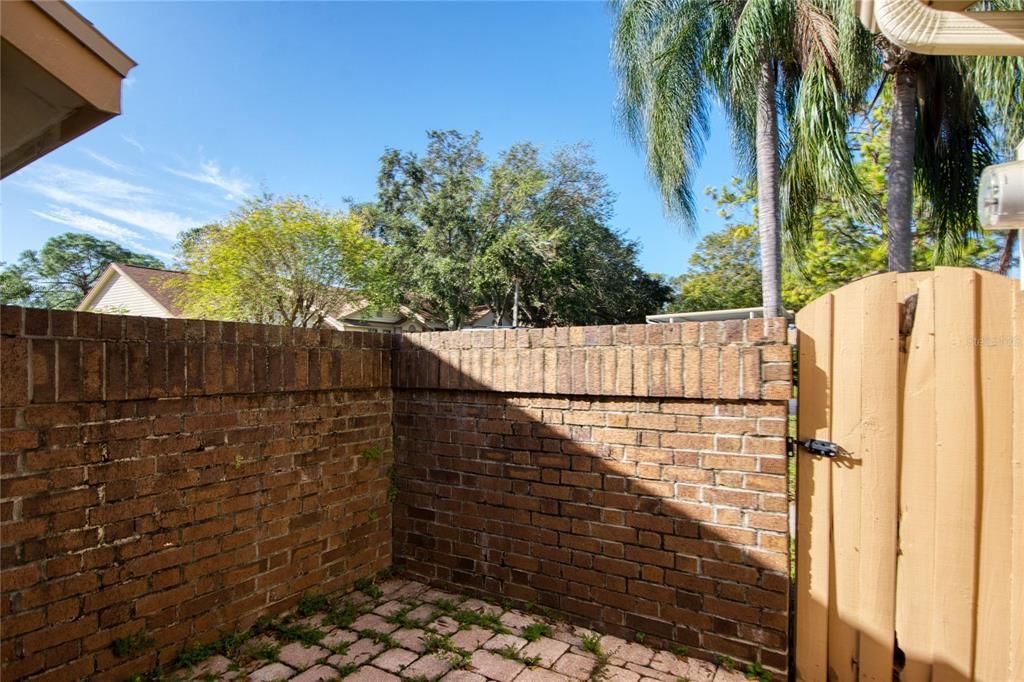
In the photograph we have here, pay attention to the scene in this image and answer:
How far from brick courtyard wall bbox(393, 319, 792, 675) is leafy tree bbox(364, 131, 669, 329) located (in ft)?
55.8

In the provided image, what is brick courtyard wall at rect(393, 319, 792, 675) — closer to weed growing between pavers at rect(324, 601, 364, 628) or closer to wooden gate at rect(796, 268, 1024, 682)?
wooden gate at rect(796, 268, 1024, 682)

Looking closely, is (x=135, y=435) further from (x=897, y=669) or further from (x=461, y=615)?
(x=897, y=669)

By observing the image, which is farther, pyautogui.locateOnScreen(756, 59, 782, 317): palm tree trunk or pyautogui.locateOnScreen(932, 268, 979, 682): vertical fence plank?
pyautogui.locateOnScreen(756, 59, 782, 317): palm tree trunk

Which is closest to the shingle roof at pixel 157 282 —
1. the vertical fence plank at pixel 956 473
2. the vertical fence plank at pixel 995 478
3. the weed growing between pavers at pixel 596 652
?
the weed growing between pavers at pixel 596 652

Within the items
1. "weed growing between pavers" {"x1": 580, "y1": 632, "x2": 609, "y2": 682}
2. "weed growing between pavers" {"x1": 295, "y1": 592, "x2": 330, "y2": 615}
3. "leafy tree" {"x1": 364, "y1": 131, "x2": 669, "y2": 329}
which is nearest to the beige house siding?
"leafy tree" {"x1": 364, "y1": 131, "x2": 669, "y2": 329}

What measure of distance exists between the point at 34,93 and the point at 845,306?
9.76 feet

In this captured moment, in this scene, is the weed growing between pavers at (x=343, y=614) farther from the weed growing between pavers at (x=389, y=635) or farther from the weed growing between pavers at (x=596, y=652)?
the weed growing between pavers at (x=596, y=652)

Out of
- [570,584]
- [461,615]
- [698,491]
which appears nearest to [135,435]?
[461,615]

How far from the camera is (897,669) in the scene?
1958 millimetres

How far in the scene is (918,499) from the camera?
1.90 m

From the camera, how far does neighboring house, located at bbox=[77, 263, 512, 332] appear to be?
19.4 meters

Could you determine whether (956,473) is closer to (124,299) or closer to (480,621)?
(480,621)

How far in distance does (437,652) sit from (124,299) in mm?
25474

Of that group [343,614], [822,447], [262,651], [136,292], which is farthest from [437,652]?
[136,292]
